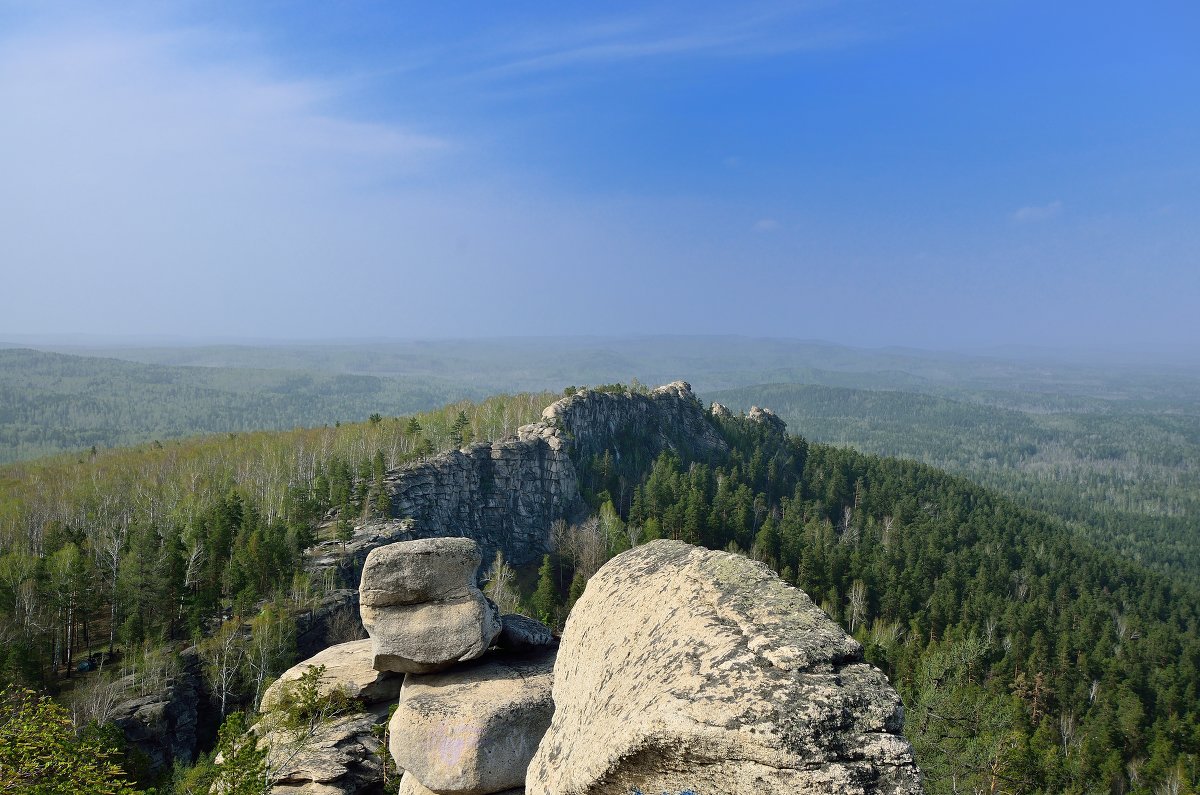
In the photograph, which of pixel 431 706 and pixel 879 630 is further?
pixel 879 630

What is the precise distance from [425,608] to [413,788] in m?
4.47

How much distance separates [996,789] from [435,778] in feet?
105

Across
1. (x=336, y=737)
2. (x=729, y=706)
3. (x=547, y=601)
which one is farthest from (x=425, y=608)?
(x=547, y=601)

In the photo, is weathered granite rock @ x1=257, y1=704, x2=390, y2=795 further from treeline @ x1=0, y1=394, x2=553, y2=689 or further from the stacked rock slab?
treeline @ x1=0, y1=394, x2=553, y2=689

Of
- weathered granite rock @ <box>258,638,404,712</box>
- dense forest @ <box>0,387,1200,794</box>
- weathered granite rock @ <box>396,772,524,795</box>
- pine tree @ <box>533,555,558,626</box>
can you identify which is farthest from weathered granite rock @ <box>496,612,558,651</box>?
pine tree @ <box>533,555,558,626</box>

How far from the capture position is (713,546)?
2876 inches

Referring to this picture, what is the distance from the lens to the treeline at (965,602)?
41306 millimetres

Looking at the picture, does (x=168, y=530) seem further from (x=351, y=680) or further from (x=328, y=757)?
(x=328, y=757)

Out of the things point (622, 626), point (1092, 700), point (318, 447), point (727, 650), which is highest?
point (727, 650)

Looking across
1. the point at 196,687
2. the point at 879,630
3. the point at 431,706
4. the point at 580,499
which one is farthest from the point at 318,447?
the point at 431,706

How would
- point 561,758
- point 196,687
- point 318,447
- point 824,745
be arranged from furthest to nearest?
1. point 318,447
2. point 196,687
3. point 561,758
4. point 824,745

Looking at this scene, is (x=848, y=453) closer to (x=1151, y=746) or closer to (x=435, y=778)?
(x=1151, y=746)

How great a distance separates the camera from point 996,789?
34.5m

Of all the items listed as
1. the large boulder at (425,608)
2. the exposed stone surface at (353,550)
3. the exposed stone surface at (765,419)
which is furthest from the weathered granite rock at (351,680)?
the exposed stone surface at (765,419)
